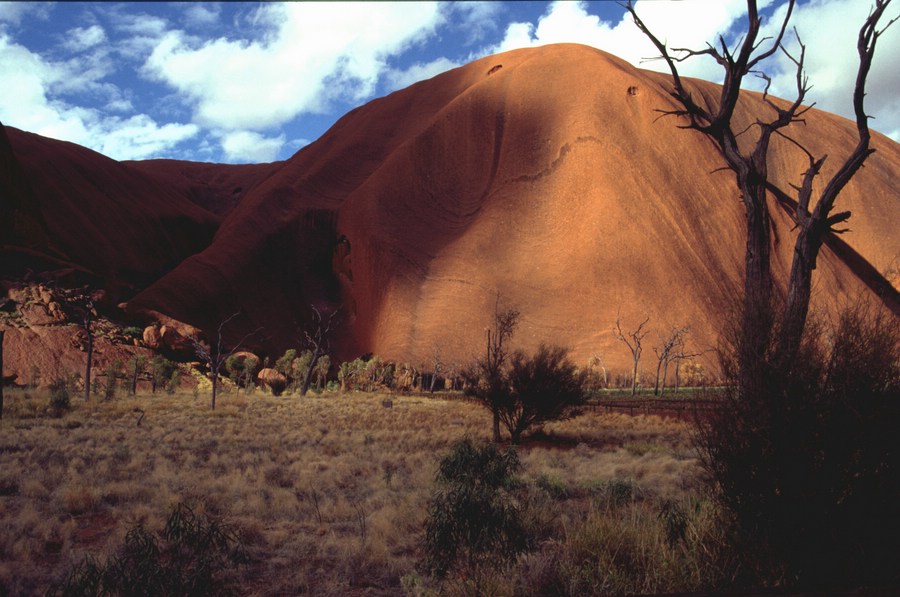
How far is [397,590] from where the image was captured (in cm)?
593

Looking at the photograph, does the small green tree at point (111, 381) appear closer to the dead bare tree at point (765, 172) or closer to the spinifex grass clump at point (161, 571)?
the spinifex grass clump at point (161, 571)

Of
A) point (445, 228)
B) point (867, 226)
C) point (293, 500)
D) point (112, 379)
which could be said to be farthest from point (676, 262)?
point (293, 500)

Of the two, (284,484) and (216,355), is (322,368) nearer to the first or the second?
(216,355)

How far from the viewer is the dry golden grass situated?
21.7ft

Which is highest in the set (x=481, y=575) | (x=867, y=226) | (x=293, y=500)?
(x=867, y=226)

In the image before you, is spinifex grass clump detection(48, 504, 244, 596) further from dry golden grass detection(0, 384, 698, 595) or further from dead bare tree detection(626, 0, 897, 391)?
dead bare tree detection(626, 0, 897, 391)

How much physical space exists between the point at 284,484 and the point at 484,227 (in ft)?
170

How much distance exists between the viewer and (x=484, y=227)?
61.8 m

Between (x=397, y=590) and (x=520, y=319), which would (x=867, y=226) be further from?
(x=397, y=590)

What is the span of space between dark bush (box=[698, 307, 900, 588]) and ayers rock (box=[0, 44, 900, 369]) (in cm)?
4712

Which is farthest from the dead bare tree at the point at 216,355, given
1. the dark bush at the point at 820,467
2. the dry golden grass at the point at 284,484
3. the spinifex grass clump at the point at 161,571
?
the dark bush at the point at 820,467

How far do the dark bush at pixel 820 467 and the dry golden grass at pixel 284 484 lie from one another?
5.87 ft

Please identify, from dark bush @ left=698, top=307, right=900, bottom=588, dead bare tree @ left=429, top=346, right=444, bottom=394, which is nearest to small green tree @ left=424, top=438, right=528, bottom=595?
dark bush @ left=698, top=307, right=900, bottom=588

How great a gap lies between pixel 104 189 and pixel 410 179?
42.4 meters
